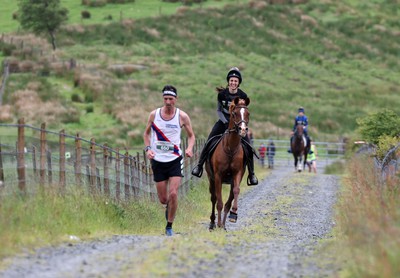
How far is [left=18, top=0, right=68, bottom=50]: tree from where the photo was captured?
67.5 meters

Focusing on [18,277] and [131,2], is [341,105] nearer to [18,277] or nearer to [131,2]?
[131,2]

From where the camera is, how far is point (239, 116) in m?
15.1

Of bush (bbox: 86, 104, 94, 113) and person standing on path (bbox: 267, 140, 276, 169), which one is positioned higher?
bush (bbox: 86, 104, 94, 113)

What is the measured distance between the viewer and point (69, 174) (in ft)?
52.9

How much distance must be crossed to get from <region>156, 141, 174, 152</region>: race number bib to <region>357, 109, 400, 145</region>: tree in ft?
51.4

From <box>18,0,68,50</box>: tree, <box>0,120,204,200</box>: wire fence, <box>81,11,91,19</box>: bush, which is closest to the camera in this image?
<box>0,120,204,200</box>: wire fence

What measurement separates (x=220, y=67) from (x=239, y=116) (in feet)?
180

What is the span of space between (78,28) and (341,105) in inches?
1046

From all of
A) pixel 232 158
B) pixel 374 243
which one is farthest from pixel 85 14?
pixel 374 243

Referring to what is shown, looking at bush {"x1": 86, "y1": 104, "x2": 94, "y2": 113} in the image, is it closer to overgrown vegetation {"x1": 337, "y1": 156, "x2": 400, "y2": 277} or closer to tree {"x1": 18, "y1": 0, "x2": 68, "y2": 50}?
tree {"x1": 18, "y1": 0, "x2": 68, "y2": 50}

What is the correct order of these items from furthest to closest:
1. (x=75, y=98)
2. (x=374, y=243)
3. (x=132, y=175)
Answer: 1. (x=75, y=98)
2. (x=132, y=175)
3. (x=374, y=243)

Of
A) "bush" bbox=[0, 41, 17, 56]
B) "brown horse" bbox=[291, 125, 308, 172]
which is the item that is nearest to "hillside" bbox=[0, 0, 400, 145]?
"bush" bbox=[0, 41, 17, 56]

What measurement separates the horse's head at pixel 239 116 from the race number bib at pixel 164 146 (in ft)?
4.83

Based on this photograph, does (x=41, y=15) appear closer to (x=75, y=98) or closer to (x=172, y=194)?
(x=75, y=98)
